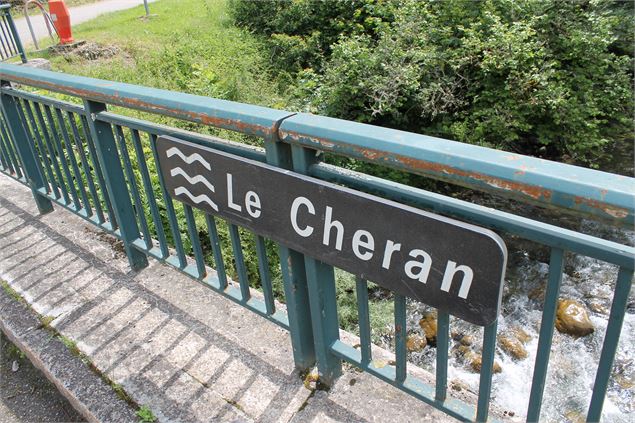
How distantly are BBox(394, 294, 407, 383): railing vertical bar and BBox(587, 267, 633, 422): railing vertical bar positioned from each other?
58 cm

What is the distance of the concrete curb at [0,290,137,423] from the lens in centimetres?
214

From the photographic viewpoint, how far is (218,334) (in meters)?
2.51

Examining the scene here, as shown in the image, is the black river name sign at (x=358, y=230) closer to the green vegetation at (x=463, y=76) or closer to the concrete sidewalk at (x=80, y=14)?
the green vegetation at (x=463, y=76)

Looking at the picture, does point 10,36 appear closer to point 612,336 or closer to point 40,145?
point 40,145

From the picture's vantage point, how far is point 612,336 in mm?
1237

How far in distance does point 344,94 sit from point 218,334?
713 cm

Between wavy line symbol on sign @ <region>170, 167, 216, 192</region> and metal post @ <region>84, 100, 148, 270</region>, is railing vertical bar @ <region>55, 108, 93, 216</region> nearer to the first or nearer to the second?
metal post @ <region>84, 100, 148, 270</region>

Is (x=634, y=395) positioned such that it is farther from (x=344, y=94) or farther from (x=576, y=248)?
(x=344, y=94)

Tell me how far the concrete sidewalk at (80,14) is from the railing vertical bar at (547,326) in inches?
627

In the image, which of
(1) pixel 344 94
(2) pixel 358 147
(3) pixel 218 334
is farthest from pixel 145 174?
(1) pixel 344 94

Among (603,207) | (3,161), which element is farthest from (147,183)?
(3,161)

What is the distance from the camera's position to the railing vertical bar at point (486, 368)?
58.0 inches

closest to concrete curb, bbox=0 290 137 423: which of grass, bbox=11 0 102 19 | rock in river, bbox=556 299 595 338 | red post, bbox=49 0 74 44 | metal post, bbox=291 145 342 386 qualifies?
metal post, bbox=291 145 342 386

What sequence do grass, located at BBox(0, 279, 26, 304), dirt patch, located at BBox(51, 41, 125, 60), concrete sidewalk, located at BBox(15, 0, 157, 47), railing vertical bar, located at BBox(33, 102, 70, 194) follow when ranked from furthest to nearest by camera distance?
concrete sidewalk, located at BBox(15, 0, 157, 47) → dirt patch, located at BBox(51, 41, 125, 60) → railing vertical bar, located at BBox(33, 102, 70, 194) → grass, located at BBox(0, 279, 26, 304)
